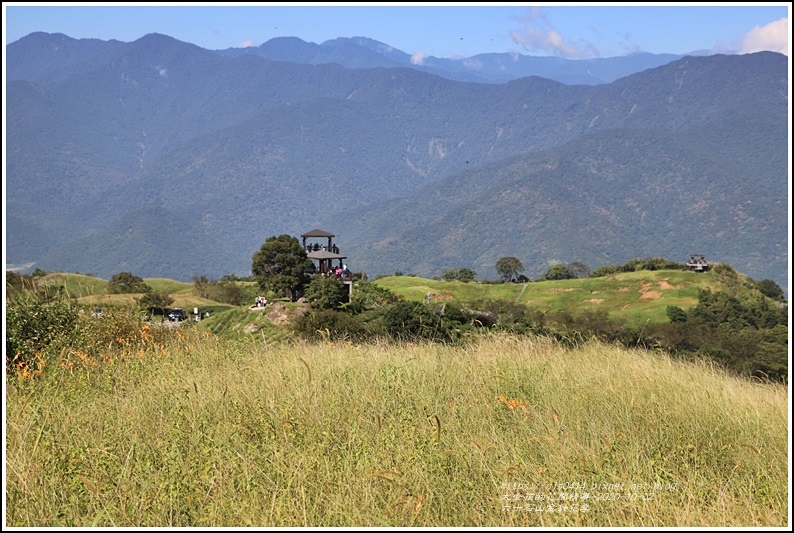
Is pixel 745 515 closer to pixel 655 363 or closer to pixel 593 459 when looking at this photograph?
pixel 593 459

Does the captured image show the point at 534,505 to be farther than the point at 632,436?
No

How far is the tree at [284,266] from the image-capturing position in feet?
142

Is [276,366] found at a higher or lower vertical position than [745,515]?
higher

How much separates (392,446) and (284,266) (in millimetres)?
40044

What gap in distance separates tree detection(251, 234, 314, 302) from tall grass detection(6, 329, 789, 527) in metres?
37.1

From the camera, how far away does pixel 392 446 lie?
4234 millimetres

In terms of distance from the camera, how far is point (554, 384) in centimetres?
573

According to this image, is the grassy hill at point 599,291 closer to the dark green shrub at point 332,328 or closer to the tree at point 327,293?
the tree at point 327,293

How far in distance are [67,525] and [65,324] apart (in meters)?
4.17

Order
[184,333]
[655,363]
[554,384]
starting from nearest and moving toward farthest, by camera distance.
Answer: [554,384]
[655,363]
[184,333]

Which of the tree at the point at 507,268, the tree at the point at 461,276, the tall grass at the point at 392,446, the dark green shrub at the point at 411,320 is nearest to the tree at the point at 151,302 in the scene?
the dark green shrub at the point at 411,320

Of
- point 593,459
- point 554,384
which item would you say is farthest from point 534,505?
point 554,384

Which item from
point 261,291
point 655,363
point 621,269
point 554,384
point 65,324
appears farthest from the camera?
point 621,269

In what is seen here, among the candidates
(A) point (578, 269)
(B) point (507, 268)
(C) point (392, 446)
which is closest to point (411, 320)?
(C) point (392, 446)
